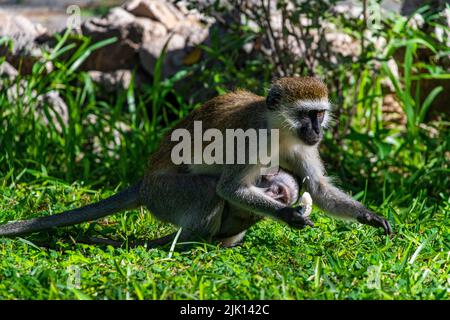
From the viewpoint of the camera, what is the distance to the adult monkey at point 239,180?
20.4 feet

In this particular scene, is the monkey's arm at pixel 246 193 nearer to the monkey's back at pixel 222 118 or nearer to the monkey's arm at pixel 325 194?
the monkey's back at pixel 222 118

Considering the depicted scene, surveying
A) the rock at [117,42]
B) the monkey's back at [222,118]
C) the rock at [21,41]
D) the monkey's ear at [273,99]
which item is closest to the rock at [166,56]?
the rock at [117,42]

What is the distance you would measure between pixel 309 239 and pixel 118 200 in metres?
1.56

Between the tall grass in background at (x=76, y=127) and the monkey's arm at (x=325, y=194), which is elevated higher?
the monkey's arm at (x=325, y=194)

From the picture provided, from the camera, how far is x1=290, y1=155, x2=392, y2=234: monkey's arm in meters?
6.37

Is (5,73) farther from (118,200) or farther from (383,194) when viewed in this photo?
(383,194)

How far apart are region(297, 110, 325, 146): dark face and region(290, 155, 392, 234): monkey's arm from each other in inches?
16.9

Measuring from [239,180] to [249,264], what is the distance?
2.67 ft

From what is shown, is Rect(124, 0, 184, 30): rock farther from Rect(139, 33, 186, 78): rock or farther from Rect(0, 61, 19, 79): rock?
Rect(0, 61, 19, 79): rock

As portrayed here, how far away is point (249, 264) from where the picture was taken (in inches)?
221

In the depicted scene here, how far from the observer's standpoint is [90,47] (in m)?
9.65

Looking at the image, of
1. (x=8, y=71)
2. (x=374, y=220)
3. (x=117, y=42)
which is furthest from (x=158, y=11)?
(x=374, y=220)

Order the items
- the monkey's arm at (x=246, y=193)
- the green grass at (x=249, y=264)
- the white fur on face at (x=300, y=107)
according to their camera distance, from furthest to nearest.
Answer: the white fur on face at (x=300, y=107)
the monkey's arm at (x=246, y=193)
the green grass at (x=249, y=264)
